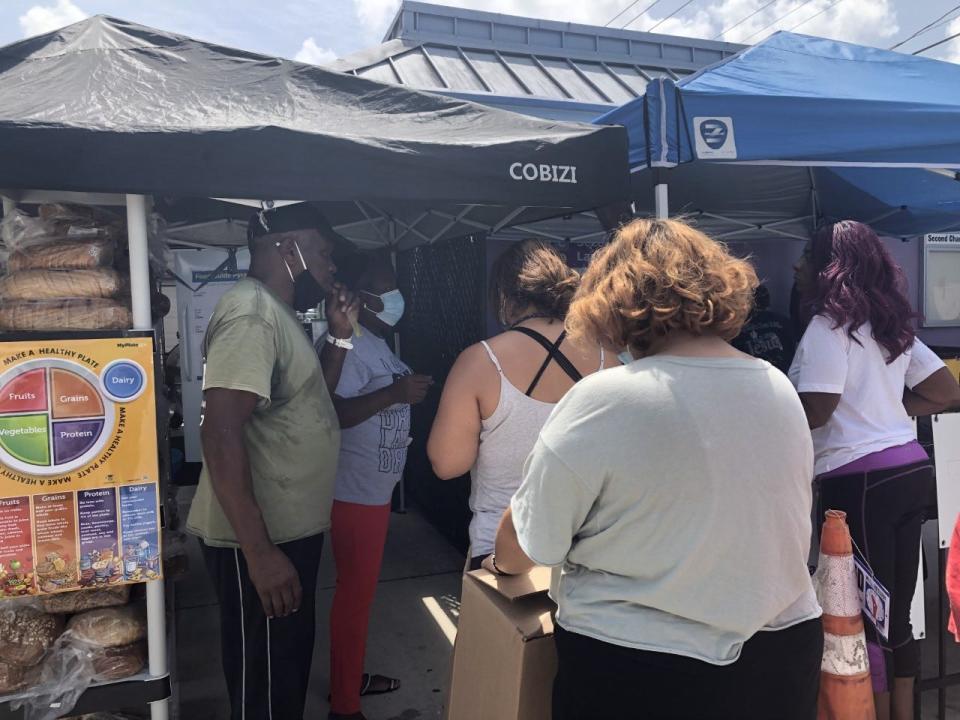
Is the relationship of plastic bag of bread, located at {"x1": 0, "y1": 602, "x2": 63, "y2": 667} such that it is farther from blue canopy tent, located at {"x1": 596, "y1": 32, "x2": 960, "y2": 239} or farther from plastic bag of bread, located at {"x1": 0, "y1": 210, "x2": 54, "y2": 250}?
blue canopy tent, located at {"x1": 596, "y1": 32, "x2": 960, "y2": 239}

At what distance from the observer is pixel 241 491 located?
199 cm

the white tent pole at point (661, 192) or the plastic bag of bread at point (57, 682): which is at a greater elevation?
the white tent pole at point (661, 192)

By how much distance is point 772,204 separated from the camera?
5.27 metres

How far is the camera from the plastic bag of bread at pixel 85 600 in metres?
2.09

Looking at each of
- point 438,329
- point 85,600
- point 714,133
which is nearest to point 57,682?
point 85,600

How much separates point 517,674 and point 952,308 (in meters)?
8.09

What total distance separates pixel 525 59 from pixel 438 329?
15.2ft

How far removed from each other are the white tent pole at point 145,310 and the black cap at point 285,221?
14.7 inches

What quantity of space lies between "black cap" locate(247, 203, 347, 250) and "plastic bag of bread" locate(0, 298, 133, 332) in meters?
0.50

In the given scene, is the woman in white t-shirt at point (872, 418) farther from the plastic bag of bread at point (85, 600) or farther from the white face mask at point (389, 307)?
the plastic bag of bread at point (85, 600)

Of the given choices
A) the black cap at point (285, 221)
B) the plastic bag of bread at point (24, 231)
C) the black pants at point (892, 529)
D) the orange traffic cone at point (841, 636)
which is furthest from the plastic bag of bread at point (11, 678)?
the black pants at point (892, 529)

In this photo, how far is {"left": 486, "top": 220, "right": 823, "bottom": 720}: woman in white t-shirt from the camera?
4.10ft

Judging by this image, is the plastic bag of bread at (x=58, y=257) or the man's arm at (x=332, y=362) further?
the man's arm at (x=332, y=362)

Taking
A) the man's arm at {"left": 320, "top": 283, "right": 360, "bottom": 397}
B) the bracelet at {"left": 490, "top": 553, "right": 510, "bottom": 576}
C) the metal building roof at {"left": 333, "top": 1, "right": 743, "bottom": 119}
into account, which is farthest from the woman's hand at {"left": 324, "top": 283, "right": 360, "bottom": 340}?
the metal building roof at {"left": 333, "top": 1, "right": 743, "bottom": 119}
